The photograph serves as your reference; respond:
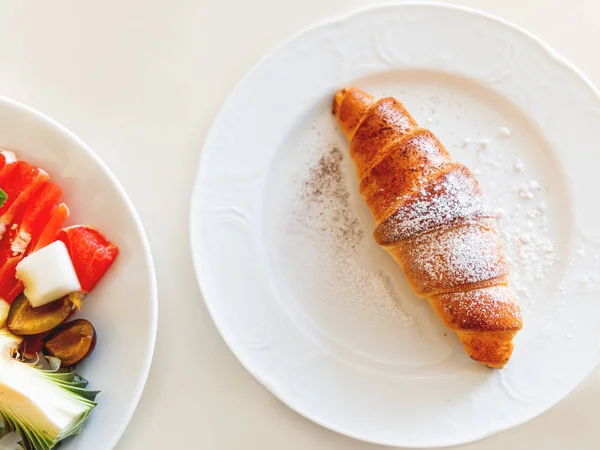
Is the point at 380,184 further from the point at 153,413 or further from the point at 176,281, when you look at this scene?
the point at 153,413

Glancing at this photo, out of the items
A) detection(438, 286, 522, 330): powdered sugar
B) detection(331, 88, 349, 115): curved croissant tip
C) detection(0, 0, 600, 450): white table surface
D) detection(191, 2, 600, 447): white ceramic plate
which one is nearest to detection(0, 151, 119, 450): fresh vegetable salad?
detection(0, 0, 600, 450): white table surface

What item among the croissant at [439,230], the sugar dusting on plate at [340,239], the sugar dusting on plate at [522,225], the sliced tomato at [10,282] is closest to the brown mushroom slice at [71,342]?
the sliced tomato at [10,282]

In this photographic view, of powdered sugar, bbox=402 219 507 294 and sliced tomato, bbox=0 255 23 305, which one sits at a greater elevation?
powdered sugar, bbox=402 219 507 294

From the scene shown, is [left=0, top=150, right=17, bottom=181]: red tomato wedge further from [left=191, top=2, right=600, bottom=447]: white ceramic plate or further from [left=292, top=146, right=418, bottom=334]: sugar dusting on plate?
[left=292, top=146, right=418, bottom=334]: sugar dusting on plate

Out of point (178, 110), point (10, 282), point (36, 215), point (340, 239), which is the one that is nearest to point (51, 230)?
point (36, 215)

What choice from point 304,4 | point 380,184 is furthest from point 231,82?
point 380,184

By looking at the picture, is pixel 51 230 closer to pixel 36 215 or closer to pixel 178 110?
pixel 36 215
